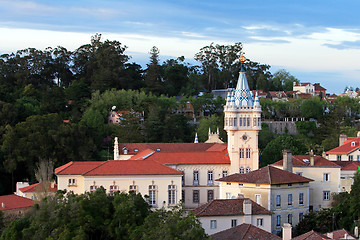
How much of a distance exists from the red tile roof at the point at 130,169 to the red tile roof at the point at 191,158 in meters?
3.46

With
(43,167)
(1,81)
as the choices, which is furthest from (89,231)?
(1,81)

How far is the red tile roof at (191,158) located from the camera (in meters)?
59.8

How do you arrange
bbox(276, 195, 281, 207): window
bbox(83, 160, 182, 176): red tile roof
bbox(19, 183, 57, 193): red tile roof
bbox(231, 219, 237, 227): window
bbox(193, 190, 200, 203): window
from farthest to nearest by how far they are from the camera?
bbox(193, 190, 200, 203): window, bbox(19, 183, 57, 193): red tile roof, bbox(83, 160, 182, 176): red tile roof, bbox(276, 195, 281, 207): window, bbox(231, 219, 237, 227): window

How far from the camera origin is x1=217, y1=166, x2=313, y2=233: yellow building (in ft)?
164

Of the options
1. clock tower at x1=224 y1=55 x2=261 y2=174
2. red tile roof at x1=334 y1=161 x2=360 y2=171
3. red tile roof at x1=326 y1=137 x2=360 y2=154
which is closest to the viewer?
red tile roof at x1=334 y1=161 x2=360 y2=171

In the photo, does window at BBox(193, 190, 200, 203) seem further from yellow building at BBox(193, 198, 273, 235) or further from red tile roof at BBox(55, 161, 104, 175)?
yellow building at BBox(193, 198, 273, 235)

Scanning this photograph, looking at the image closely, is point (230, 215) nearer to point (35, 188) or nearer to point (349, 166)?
point (349, 166)

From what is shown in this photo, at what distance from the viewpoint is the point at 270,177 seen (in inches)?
1992

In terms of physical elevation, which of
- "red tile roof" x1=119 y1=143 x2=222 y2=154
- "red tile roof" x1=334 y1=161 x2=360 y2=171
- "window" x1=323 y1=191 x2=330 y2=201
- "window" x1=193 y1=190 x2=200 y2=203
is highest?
"red tile roof" x1=119 y1=143 x2=222 y2=154

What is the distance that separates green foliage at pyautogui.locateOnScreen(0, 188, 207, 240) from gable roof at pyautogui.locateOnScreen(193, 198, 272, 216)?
2.78 m

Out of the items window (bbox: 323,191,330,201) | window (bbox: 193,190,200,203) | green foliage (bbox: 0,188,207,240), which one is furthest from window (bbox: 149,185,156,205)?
window (bbox: 323,191,330,201)

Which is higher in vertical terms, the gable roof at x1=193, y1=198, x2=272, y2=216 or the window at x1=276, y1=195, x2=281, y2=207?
the gable roof at x1=193, y1=198, x2=272, y2=216

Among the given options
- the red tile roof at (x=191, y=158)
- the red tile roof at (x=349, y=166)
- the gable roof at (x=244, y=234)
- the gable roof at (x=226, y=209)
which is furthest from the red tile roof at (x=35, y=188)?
the red tile roof at (x=349, y=166)

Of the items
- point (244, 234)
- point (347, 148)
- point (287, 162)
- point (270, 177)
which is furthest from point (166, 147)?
point (244, 234)
